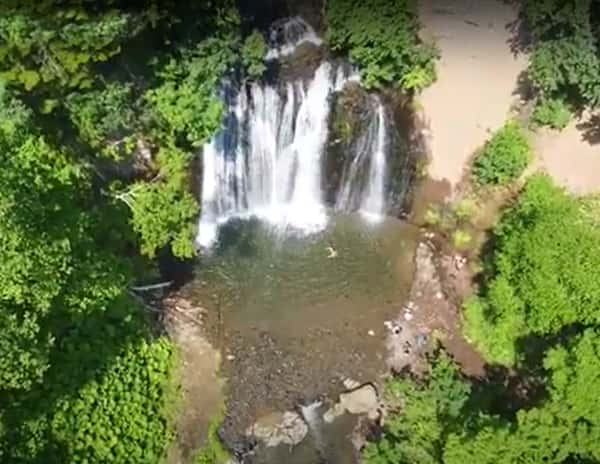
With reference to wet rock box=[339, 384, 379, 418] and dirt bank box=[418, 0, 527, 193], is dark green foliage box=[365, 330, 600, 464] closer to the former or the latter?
wet rock box=[339, 384, 379, 418]

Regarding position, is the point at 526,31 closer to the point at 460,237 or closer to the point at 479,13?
the point at 479,13

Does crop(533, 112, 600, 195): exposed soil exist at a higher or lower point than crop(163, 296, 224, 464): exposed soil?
higher

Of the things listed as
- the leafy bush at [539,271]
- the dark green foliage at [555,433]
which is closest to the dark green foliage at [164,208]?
the leafy bush at [539,271]

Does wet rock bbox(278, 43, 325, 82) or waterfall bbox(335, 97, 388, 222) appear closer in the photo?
wet rock bbox(278, 43, 325, 82)

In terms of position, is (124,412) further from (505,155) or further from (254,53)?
(505,155)

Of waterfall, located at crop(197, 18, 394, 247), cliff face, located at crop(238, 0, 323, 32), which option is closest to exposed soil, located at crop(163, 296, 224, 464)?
waterfall, located at crop(197, 18, 394, 247)

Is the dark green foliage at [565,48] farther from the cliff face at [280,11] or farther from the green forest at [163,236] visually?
the cliff face at [280,11]

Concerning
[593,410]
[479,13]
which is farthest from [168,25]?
[593,410]
